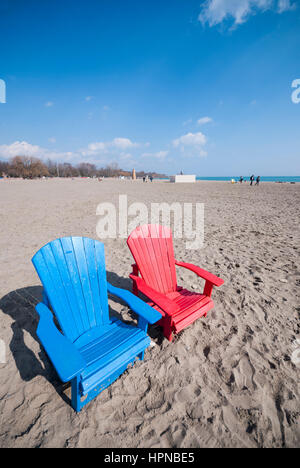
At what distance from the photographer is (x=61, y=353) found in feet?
4.19

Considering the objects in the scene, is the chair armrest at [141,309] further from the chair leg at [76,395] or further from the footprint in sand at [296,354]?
the footprint in sand at [296,354]

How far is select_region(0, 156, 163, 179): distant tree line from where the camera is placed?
56375 millimetres

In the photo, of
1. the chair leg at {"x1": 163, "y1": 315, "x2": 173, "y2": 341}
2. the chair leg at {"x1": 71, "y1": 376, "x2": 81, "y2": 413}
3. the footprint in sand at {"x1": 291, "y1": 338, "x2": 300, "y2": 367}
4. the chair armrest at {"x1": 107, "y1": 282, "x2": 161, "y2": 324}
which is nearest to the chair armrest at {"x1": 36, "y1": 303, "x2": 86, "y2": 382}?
the chair leg at {"x1": 71, "y1": 376, "x2": 81, "y2": 413}

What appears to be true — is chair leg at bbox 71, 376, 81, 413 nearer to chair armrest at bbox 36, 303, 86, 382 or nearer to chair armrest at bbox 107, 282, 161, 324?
chair armrest at bbox 36, 303, 86, 382

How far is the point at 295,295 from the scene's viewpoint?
3.08m

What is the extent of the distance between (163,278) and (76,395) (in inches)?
63.0

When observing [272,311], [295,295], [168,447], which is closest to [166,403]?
[168,447]

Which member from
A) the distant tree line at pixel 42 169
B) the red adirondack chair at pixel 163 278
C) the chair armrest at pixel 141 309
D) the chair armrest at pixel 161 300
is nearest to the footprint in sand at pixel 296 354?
the red adirondack chair at pixel 163 278

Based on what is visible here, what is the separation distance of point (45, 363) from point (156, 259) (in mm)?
A: 1727

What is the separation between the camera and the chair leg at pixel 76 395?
4.56 feet

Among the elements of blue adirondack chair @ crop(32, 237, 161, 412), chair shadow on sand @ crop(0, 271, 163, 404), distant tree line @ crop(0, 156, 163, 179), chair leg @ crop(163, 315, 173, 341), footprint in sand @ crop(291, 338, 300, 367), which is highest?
distant tree line @ crop(0, 156, 163, 179)

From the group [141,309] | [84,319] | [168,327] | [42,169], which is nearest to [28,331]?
[84,319]
